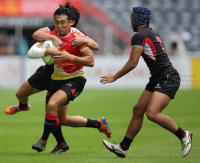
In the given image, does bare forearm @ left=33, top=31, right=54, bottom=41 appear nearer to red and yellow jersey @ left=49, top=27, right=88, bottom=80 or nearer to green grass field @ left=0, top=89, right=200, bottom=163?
red and yellow jersey @ left=49, top=27, right=88, bottom=80

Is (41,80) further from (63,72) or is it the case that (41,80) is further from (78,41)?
(78,41)

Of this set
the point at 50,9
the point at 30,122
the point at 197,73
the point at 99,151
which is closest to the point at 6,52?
the point at 50,9

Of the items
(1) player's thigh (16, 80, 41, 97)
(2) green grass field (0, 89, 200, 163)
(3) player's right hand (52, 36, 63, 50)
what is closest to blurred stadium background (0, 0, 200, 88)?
(2) green grass field (0, 89, 200, 163)

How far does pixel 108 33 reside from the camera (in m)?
27.3

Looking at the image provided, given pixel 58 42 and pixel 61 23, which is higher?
pixel 61 23

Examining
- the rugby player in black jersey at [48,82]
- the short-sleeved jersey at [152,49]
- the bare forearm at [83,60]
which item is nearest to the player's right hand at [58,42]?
the rugby player in black jersey at [48,82]

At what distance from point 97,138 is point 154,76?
9.09 ft

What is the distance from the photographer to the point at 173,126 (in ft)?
20.1

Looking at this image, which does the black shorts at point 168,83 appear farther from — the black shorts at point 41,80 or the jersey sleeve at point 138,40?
the black shorts at point 41,80

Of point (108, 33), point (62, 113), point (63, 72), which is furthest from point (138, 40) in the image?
point (108, 33)

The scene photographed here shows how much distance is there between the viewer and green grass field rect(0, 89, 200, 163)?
6133 millimetres

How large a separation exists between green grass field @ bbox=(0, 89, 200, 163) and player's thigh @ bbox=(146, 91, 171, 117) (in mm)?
669

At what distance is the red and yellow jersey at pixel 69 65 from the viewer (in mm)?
6484

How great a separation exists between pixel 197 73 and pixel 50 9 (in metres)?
10.9
